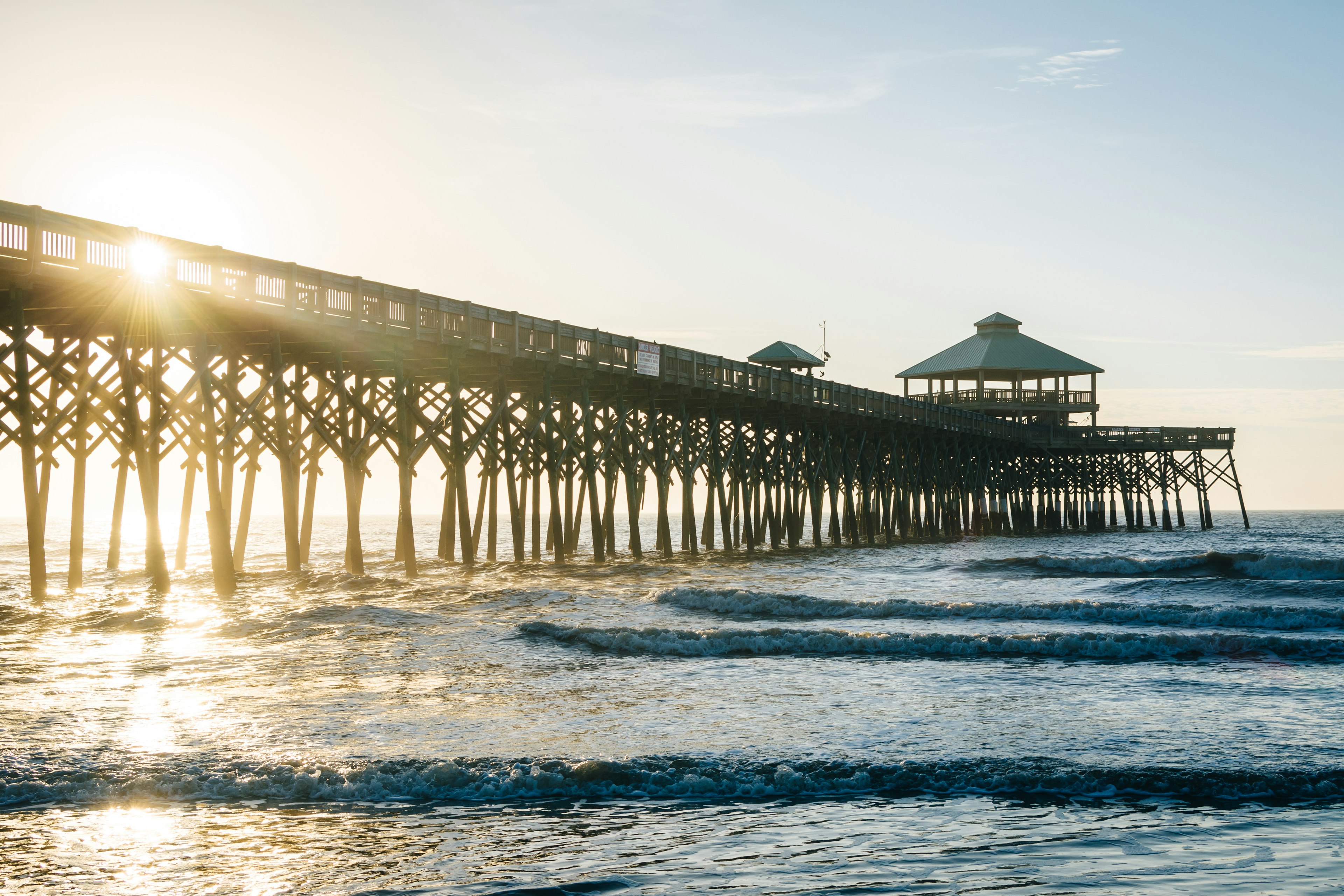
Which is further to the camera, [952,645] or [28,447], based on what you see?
[28,447]

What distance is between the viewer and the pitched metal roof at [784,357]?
149 ft

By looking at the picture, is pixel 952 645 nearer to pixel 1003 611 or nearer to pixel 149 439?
pixel 1003 611

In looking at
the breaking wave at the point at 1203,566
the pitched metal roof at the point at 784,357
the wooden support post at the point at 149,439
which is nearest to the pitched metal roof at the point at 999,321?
the pitched metal roof at the point at 784,357

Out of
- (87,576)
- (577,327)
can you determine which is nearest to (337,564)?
(87,576)

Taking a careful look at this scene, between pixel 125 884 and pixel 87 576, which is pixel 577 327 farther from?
pixel 125 884

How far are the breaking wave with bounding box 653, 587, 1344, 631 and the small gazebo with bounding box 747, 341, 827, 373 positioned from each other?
28067 mm

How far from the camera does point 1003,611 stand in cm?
1641

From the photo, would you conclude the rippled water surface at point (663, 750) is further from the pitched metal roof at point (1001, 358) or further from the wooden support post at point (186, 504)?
the pitched metal roof at point (1001, 358)

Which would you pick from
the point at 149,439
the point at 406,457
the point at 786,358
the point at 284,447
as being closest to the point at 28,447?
the point at 149,439

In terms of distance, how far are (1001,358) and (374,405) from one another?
39.0 m

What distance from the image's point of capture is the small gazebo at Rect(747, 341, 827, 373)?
1789 inches

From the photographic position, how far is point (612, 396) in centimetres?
2897

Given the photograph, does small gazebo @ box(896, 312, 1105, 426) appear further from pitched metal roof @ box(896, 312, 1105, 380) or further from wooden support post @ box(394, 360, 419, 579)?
wooden support post @ box(394, 360, 419, 579)

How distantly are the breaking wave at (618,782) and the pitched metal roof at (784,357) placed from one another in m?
38.6
